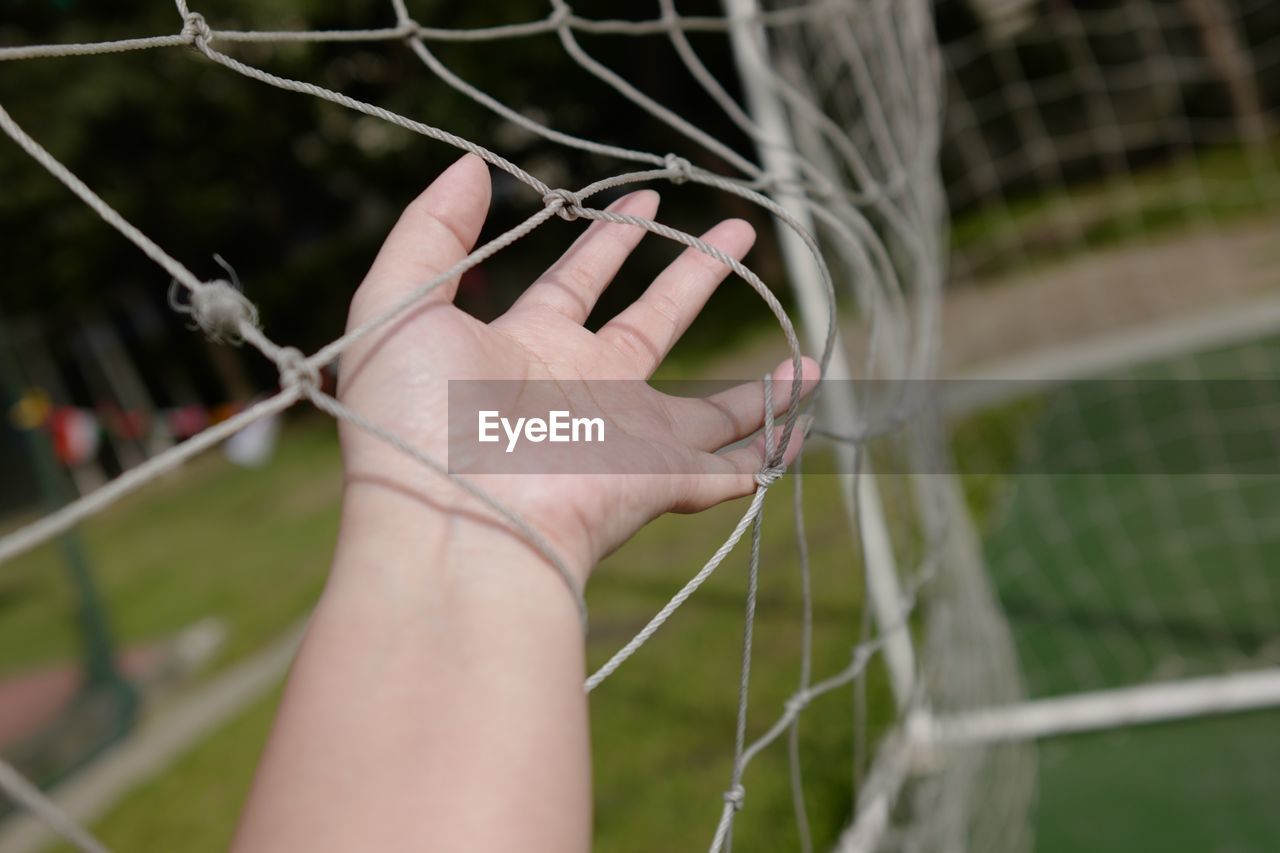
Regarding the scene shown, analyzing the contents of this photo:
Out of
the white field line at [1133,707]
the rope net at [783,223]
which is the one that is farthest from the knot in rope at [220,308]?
the white field line at [1133,707]

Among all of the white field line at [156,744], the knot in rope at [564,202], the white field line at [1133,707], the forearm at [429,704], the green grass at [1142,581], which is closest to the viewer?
the forearm at [429,704]

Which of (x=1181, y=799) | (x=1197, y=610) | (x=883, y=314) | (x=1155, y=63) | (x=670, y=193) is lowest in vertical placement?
(x=1181, y=799)

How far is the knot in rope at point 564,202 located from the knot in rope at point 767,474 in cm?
30

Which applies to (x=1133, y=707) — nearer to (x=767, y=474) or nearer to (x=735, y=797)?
(x=735, y=797)

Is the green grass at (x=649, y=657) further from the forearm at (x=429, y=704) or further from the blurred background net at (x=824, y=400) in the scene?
the forearm at (x=429, y=704)

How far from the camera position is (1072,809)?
7.04 feet

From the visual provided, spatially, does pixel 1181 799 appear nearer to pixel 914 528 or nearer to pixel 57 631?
pixel 914 528

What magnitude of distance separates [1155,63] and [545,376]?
300 inches

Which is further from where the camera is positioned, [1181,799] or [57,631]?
[57,631]

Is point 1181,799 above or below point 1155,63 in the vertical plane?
below

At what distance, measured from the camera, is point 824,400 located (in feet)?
7.63

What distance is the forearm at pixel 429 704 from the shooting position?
2.11 feet

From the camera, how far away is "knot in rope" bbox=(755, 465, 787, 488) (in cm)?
97

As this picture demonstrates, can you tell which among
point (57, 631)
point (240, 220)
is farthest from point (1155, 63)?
point (240, 220)
